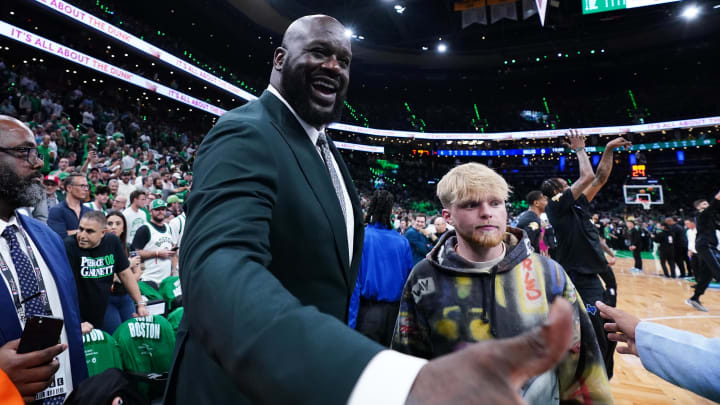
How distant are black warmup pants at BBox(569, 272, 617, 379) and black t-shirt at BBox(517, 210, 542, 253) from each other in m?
0.76

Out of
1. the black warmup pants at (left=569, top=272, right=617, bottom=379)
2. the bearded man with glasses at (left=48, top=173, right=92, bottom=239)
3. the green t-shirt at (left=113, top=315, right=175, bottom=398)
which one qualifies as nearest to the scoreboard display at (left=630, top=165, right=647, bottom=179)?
the black warmup pants at (left=569, top=272, right=617, bottom=379)

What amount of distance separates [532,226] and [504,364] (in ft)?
14.9

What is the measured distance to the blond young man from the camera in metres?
1.51

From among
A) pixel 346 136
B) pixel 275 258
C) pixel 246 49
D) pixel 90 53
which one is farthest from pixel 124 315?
pixel 346 136

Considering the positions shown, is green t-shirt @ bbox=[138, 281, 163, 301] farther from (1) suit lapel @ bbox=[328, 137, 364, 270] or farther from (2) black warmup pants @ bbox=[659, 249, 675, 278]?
(2) black warmup pants @ bbox=[659, 249, 675, 278]

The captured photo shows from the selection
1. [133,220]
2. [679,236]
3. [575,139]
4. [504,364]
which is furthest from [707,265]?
[133,220]

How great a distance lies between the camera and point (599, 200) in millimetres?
30344

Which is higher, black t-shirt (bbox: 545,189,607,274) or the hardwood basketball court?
black t-shirt (bbox: 545,189,607,274)

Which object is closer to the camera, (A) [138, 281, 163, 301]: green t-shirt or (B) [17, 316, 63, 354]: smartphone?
(B) [17, 316, 63, 354]: smartphone

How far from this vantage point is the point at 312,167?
3.19 feet

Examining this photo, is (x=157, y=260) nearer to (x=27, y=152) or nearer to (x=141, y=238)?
(x=141, y=238)

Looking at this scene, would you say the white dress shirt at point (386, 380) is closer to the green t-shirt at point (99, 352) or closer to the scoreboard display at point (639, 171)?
the green t-shirt at point (99, 352)

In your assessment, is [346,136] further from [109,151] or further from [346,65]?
[346,65]

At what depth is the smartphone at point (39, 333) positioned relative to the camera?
1.42m
